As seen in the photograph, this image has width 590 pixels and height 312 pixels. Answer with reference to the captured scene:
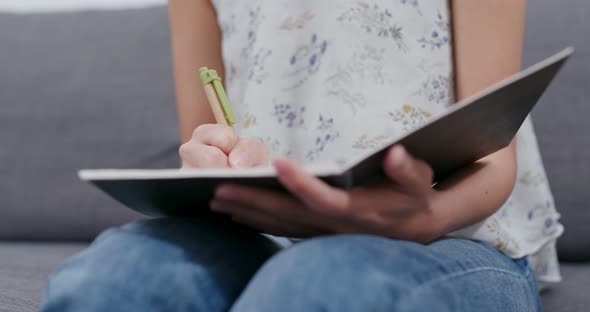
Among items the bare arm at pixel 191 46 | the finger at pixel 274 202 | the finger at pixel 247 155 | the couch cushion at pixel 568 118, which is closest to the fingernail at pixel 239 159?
the finger at pixel 247 155

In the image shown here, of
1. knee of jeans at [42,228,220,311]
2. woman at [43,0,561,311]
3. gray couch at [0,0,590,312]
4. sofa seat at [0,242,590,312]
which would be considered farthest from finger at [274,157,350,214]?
gray couch at [0,0,590,312]

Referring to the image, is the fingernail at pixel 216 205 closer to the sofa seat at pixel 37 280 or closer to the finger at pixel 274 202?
the finger at pixel 274 202

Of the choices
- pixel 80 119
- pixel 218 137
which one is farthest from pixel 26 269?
pixel 218 137

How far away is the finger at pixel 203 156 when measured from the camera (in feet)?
1.67

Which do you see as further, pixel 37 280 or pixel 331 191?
pixel 37 280

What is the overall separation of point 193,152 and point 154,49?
71cm

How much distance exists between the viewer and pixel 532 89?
1.33ft

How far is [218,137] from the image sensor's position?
53 centimetres

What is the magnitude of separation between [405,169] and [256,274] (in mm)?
124

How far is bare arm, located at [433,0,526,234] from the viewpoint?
1.77 feet

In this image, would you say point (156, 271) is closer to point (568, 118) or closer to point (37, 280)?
point (37, 280)

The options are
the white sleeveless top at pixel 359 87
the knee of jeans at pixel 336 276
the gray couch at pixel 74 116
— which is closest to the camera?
the knee of jeans at pixel 336 276

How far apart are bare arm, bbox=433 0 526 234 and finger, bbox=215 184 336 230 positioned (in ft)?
0.58

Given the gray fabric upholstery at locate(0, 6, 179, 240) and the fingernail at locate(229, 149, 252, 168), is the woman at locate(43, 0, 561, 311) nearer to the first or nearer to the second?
the fingernail at locate(229, 149, 252, 168)
